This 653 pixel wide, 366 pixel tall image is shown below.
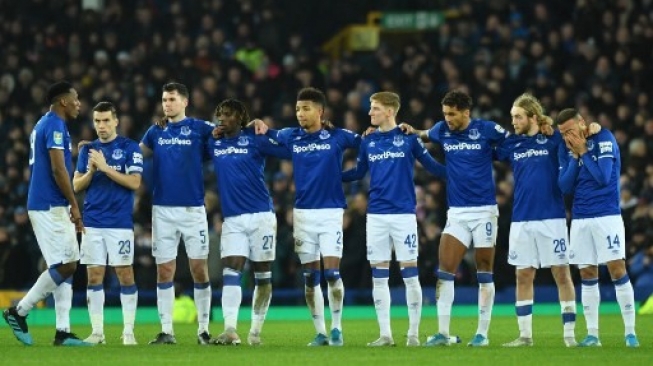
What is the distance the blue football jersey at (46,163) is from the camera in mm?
16203

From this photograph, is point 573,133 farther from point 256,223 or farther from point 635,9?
point 635,9

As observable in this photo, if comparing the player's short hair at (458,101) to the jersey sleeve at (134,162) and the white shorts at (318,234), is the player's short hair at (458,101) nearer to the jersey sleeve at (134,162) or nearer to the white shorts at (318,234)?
the white shorts at (318,234)

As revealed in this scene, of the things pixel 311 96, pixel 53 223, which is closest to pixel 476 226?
pixel 311 96

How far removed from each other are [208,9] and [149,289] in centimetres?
862

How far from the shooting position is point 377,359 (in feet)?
46.7

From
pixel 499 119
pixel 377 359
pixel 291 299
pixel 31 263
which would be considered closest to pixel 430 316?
pixel 291 299

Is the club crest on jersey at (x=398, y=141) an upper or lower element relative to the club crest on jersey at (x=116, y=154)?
upper

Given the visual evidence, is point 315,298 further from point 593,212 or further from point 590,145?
point 590,145

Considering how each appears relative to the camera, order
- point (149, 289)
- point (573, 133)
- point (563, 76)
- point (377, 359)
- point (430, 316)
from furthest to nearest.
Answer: point (563, 76) → point (149, 289) → point (430, 316) → point (573, 133) → point (377, 359)

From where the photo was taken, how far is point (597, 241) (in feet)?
52.6

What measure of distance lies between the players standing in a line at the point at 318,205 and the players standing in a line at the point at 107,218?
5.44 feet

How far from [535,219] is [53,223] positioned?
532cm

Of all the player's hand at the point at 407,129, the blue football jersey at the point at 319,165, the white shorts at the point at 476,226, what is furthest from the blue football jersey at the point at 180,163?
the white shorts at the point at 476,226

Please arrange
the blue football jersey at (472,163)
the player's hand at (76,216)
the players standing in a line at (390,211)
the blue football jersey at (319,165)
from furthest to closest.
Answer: the blue football jersey at (319,165)
the blue football jersey at (472,163)
the players standing in a line at (390,211)
the player's hand at (76,216)
